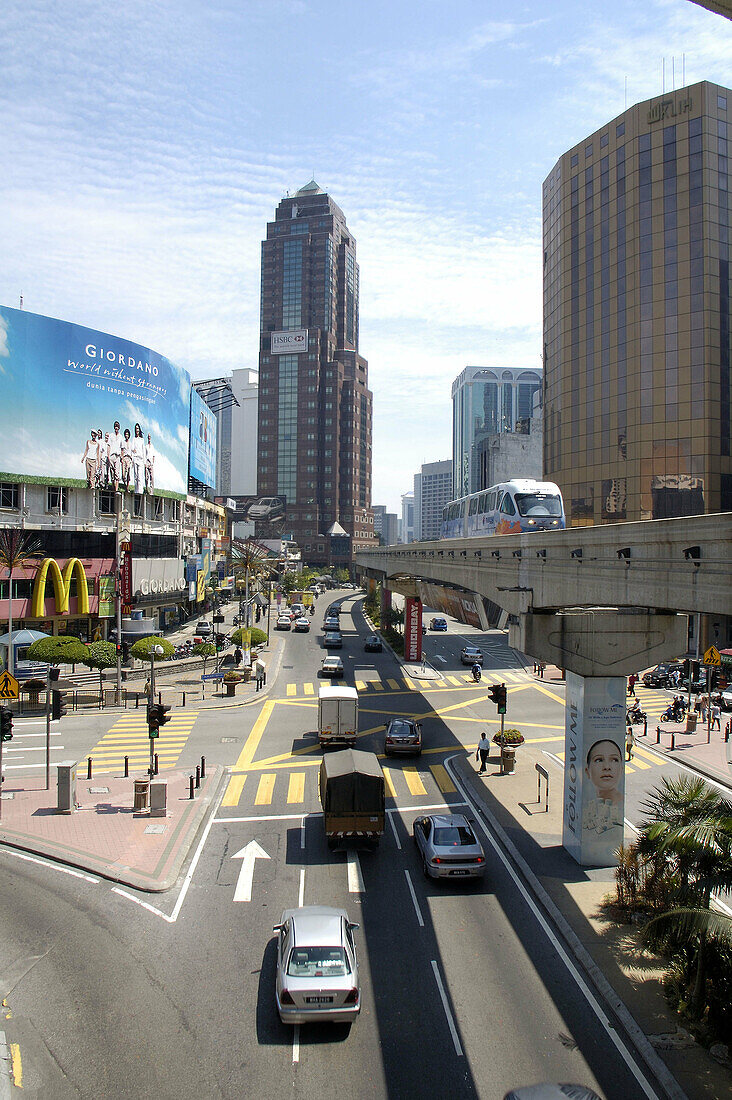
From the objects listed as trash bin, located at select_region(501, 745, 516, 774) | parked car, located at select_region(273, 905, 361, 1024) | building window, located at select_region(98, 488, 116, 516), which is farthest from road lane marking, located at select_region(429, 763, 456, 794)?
building window, located at select_region(98, 488, 116, 516)

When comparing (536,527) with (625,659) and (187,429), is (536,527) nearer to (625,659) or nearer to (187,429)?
(625,659)

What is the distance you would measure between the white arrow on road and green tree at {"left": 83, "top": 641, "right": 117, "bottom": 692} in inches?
890

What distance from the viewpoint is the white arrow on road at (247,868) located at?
15711 millimetres

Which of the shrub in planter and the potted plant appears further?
the potted plant

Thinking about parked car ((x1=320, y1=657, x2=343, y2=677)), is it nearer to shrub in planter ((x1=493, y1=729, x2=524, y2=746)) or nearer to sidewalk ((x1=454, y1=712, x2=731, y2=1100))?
shrub in planter ((x1=493, y1=729, x2=524, y2=746))

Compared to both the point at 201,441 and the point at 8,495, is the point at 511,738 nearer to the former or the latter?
the point at 8,495

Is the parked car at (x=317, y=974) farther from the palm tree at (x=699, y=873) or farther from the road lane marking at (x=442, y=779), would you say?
the road lane marking at (x=442, y=779)

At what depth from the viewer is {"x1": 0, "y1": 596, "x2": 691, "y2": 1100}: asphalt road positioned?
990 centimetres

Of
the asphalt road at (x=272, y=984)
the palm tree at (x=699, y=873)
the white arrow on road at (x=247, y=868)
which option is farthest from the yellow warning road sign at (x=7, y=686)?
the palm tree at (x=699, y=873)

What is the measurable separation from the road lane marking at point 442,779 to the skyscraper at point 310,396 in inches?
5917

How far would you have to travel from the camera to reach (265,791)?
23.2 metres

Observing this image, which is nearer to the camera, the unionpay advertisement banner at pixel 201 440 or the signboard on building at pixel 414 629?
the signboard on building at pixel 414 629

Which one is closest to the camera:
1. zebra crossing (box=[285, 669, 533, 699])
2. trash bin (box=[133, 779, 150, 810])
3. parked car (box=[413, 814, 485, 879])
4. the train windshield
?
parked car (box=[413, 814, 485, 879])

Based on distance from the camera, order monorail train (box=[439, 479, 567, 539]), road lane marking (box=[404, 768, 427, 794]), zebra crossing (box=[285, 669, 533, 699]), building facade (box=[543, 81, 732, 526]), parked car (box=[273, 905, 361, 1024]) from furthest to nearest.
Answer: building facade (box=[543, 81, 732, 526])
zebra crossing (box=[285, 669, 533, 699])
monorail train (box=[439, 479, 567, 539])
road lane marking (box=[404, 768, 427, 794])
parked car (box=[273, 905, 361, 1024])
